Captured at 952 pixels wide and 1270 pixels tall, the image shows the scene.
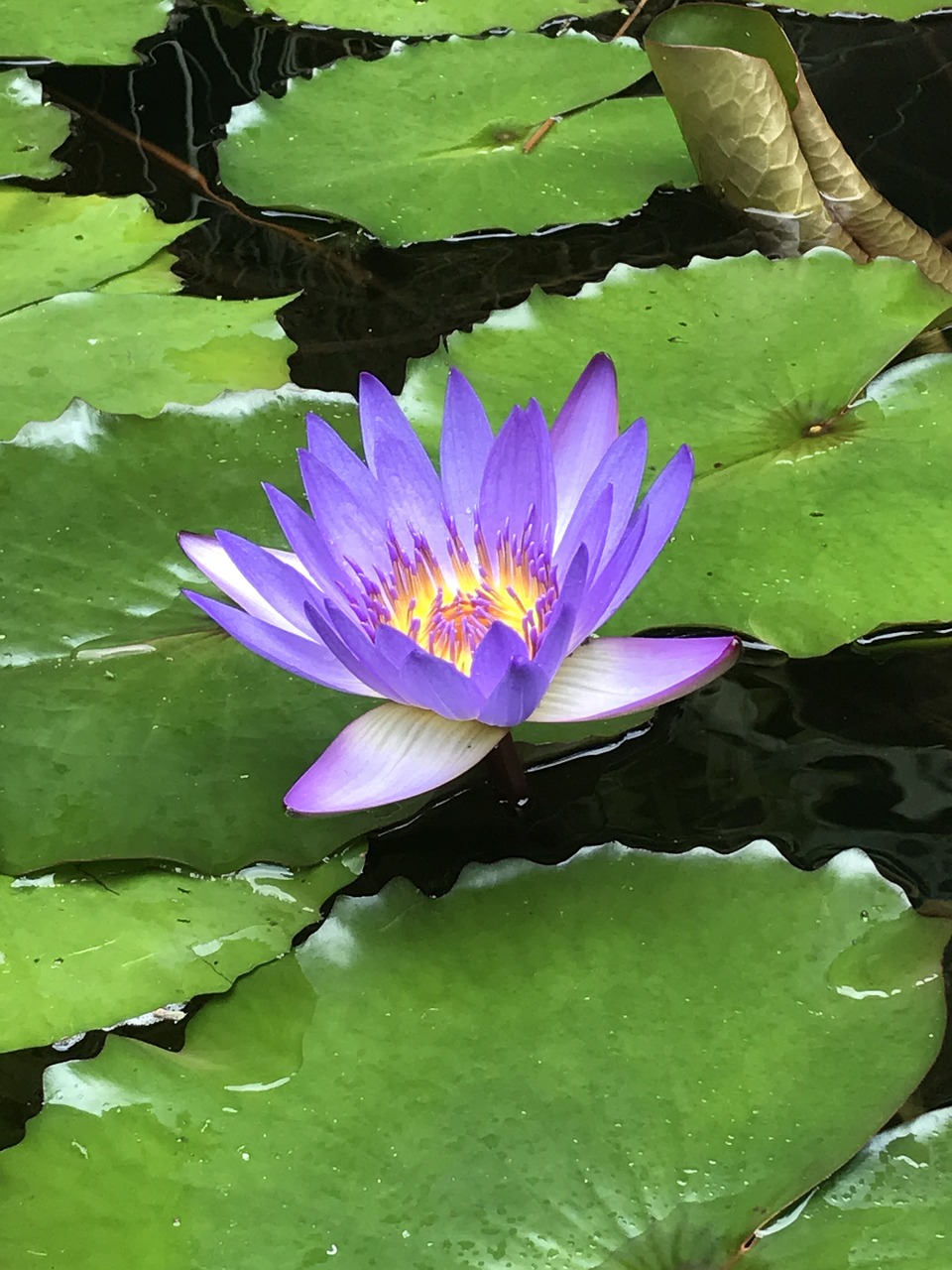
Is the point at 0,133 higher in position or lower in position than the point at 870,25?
lower

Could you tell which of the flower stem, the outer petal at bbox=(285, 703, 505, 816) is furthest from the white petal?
the flower stem

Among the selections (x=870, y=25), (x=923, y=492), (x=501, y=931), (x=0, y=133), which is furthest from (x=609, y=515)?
(x=870, y=25)

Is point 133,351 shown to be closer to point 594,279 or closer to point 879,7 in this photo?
point 594,279

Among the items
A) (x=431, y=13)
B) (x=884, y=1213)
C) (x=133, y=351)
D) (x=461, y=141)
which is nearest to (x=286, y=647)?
(x=884, y=1213)

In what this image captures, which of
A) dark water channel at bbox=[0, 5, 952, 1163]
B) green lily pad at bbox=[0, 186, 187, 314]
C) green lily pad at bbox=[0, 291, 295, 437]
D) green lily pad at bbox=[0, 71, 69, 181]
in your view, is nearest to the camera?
dark water channel at bbox=[0, 5, 952, 1163]

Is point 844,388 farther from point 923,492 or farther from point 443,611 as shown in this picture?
point 443,611

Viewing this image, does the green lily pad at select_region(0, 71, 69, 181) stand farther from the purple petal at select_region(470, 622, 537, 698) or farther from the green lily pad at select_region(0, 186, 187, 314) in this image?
the purple petal at select_region(470, 622, 537, 698)

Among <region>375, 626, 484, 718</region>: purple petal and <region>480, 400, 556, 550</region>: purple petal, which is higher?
<region>480, 400, 556, 550</region>: purple petal

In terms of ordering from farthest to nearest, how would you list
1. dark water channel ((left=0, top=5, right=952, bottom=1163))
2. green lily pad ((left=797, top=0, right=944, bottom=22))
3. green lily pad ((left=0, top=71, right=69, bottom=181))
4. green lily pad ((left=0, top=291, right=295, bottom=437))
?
green lily pad ((left=797, top=0, right=944, bottom=22)) → green lily pad ((left=0, top=71, right=69, bottom=181)) → green lily pad ((left=0, top=291, right=295, bottom=437)) → dark water channel ((left=0, top=5, right=952, bottom=1163))

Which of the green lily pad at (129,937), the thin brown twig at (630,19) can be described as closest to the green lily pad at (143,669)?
the green lily pad at (129,937)

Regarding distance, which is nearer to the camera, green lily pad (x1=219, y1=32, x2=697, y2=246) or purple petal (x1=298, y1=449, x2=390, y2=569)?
purple petal (x1=298, y1=449, x2=390, y2=569)
